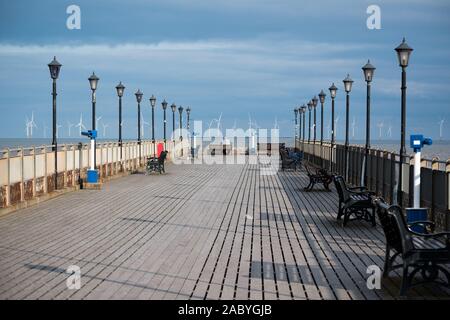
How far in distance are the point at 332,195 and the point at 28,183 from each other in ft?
27.5

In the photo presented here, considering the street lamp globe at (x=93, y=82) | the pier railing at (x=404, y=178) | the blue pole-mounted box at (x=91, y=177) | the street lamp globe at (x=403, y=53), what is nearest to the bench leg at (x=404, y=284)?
the pier railing at (x=404, y=178)

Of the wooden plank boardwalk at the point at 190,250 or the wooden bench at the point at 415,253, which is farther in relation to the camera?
the wooden plank boardwalk at the point at 190,250

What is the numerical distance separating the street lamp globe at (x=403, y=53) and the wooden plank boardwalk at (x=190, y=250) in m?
3.45

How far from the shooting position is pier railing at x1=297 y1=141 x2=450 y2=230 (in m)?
12.0

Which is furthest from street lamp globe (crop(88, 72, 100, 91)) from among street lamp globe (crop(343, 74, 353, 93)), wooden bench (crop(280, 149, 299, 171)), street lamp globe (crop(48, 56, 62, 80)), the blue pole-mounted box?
wooden bench (crop(280, 149, 299, 171))

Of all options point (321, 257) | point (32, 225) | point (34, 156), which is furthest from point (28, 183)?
point (321, 257)

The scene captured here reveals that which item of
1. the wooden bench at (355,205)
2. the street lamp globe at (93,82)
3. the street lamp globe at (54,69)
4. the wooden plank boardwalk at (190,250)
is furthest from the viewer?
the street lamp globe at (93,82)

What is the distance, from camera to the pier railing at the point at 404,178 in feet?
39.3

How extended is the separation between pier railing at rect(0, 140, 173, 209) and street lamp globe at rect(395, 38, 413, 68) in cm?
842

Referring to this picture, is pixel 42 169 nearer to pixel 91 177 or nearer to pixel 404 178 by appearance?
pixel 91 177

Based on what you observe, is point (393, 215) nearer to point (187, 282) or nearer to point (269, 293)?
point (269, 293)

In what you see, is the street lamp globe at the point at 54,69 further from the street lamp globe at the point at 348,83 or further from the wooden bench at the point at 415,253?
the wooden bench at the point at 415,253

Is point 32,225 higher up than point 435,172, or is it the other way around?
point 435,172
